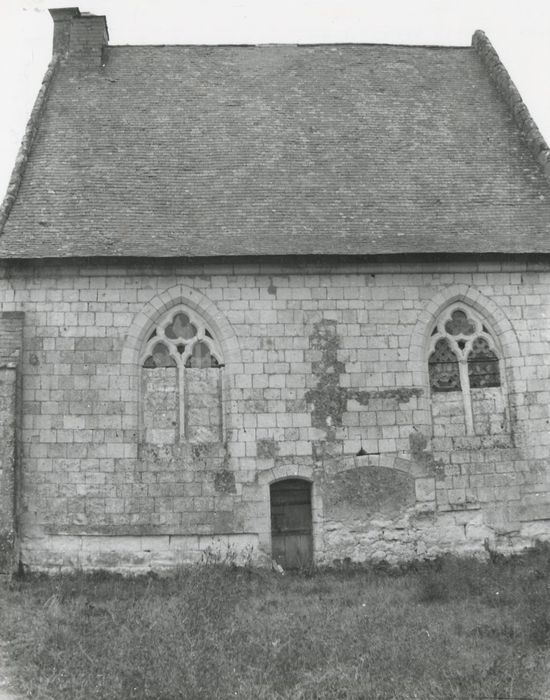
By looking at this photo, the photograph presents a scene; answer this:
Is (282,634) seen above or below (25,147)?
below

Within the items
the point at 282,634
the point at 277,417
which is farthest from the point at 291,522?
the point at 282,634

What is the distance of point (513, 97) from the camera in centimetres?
1603

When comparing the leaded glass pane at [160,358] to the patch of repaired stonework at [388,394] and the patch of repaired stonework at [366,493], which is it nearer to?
the patch of repaired stonework at [388,394]

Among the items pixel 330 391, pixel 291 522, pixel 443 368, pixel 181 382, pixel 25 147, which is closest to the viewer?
pixel 291 522

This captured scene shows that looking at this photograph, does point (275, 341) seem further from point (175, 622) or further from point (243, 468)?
point (175, 622)

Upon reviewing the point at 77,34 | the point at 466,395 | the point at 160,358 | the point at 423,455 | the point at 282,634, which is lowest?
the point at 282,634

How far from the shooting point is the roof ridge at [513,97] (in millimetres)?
14717

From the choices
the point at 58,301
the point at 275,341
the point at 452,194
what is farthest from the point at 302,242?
the point at 58,301

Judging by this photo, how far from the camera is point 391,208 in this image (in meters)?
13.6

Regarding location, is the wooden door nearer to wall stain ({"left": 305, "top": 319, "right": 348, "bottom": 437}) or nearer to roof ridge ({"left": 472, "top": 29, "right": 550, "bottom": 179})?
wall stain ({"left": 305, "top": 319, "right": 348, "bottom": 437})

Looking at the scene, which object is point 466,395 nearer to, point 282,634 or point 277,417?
point 277,417

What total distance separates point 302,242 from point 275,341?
168cm

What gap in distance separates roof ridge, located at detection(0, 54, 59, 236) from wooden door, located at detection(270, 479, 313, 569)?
6.20 m

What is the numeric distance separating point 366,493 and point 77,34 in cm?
1169
